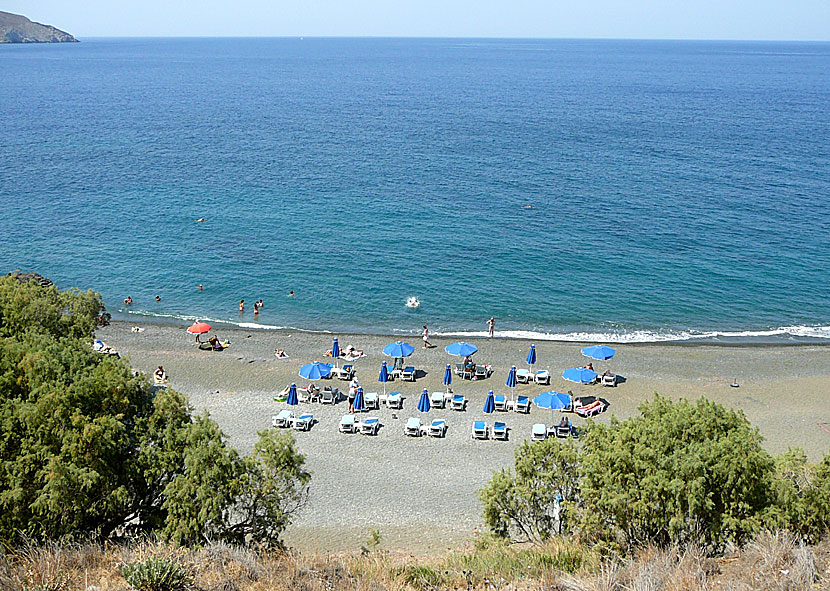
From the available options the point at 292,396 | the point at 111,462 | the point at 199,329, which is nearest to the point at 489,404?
the point at 292,396

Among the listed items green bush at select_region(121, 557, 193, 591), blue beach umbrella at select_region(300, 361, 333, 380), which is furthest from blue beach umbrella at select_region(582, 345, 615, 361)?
green bush at select_region(121, 557, 193, 591)

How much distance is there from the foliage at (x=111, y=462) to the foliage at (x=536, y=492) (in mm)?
4882

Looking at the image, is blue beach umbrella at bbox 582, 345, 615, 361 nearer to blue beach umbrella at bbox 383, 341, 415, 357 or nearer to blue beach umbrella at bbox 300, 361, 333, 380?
blue beach umbrella at bbox 383, 341, 415, 357

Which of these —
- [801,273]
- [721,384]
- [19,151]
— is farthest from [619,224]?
[19,151]

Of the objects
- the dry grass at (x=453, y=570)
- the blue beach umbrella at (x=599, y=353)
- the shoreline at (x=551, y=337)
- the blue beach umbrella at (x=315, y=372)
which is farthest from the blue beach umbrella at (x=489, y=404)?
the dry grass at (x=453, y=570)

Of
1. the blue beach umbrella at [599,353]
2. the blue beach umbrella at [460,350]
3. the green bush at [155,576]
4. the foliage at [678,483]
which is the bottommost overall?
the blue beach umbrella at [460,350]

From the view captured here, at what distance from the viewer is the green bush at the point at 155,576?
11.8 m

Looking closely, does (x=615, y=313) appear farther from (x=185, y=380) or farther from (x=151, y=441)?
(x=151, y=441)

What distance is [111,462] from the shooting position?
14969 mm

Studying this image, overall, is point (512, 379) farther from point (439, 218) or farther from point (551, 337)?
point (439, 218)

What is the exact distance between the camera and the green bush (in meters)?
11.8

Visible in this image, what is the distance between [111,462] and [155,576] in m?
4.05

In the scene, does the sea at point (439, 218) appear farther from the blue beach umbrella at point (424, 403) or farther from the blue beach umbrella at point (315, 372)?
the blue beach umbrella at point (424, 403)

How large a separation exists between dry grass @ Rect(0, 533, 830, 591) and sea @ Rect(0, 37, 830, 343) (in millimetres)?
24693
